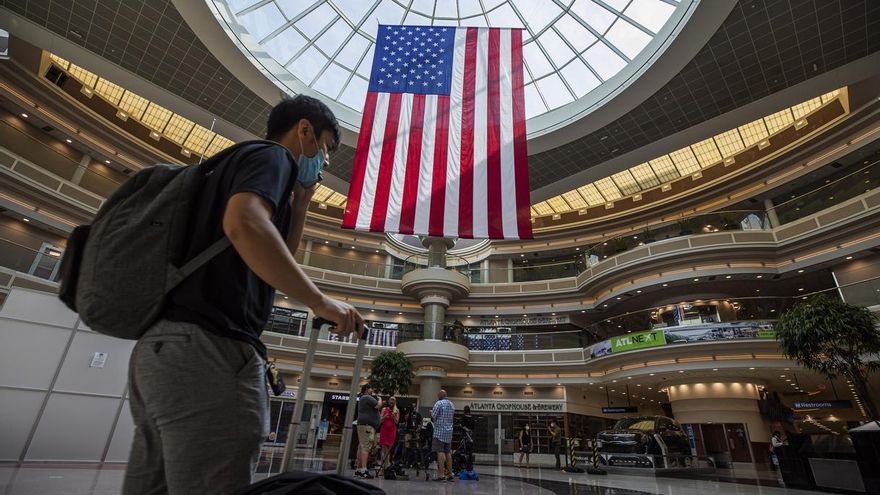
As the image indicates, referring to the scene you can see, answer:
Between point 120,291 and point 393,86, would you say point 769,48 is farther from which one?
point 120,291

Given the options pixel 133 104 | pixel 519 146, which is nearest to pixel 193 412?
pixel 519 146

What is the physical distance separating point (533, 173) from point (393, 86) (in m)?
13.6

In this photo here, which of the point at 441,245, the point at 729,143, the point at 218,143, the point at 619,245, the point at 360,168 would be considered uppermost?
the point at 729,143

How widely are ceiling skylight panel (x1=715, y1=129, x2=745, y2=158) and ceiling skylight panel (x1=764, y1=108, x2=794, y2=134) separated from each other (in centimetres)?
135

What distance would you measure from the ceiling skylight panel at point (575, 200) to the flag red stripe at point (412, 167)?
70.6 ft

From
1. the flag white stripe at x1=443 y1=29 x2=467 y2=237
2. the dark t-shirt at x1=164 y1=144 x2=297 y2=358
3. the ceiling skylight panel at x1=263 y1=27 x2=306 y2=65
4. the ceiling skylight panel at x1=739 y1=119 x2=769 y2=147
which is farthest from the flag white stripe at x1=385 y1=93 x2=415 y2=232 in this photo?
the ceiling skylight panel at x1=739 y1=119 x2=769 y2=147

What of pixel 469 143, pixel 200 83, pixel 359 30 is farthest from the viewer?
pixel 359 30

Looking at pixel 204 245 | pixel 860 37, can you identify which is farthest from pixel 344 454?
pixel 860 37

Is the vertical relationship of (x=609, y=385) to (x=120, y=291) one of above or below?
above

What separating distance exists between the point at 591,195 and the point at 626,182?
2274mm

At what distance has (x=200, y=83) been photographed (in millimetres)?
16875

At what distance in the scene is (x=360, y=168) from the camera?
8.83 metres

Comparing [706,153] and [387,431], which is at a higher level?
[706,153]

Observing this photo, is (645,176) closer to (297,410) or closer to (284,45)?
(284,45)
